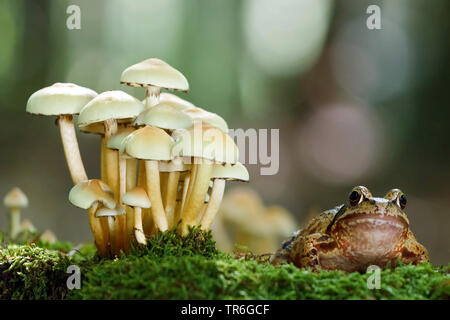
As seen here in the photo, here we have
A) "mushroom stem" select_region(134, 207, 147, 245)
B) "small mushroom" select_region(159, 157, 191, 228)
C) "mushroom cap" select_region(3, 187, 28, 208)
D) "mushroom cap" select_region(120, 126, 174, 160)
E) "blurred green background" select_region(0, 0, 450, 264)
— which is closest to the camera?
"mushroom cap" select_region(120, 126, 174, 160)

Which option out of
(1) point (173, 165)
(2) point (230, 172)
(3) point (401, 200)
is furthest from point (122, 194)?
(3) point (401, 200)

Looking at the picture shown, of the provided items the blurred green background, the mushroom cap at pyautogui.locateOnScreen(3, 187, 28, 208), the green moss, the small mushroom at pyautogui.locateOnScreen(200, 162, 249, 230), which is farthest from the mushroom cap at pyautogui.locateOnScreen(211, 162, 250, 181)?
the blurred green background

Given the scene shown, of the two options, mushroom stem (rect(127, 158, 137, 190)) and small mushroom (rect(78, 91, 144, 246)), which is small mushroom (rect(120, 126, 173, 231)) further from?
mushroom stem (rect(127, 158, 137, 190))

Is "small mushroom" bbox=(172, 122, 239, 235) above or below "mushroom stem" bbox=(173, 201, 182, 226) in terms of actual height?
above

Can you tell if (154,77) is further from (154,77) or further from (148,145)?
(148,145)

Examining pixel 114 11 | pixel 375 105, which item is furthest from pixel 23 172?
pixel 375 105

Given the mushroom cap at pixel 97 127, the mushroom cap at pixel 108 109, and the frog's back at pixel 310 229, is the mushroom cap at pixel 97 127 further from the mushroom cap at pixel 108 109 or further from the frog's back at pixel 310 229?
the frog's back at pixel 310 229

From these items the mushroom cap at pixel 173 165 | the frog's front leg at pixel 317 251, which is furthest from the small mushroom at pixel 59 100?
the frog's front leg at pixel 317 251
